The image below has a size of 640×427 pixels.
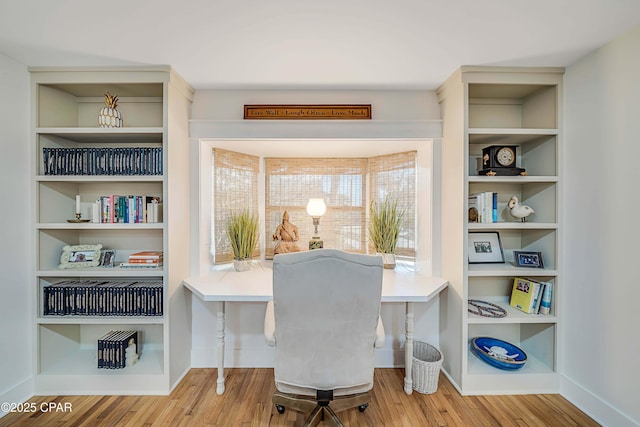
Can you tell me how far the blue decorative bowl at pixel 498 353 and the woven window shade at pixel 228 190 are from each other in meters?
2.13

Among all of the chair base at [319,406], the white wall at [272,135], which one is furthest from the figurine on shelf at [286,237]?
the chair base at [319,406]

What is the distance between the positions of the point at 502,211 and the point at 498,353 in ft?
3.74

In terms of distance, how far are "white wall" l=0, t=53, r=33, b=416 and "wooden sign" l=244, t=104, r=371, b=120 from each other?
4.95ft

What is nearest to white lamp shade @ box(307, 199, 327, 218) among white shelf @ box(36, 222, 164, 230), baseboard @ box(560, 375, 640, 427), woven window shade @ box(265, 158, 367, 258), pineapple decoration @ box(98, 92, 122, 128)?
woven window shade @ box(265, 158, 367, 258)

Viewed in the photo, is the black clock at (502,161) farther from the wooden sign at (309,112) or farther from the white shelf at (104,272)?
the white shelf at (104,272)

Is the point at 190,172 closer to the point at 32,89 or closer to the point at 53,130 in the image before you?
the point at 53,130

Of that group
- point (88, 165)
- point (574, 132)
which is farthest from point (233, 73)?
point (574, 132)

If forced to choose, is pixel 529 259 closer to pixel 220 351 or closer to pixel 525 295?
pixel 525 295

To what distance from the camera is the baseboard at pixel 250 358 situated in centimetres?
230

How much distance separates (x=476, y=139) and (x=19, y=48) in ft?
10.5

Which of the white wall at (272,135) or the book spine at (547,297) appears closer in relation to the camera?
the book spine at (547,297)

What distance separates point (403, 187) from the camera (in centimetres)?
259

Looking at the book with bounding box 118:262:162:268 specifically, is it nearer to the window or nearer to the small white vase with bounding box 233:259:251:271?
the small white vase with bounding box 233:259:251:271

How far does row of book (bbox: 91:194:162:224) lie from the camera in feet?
6.59
